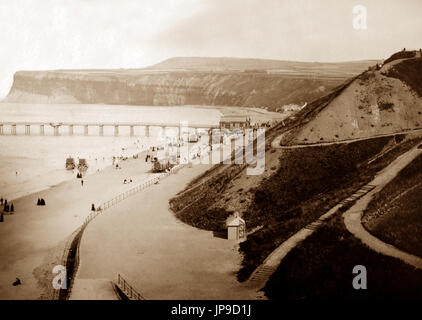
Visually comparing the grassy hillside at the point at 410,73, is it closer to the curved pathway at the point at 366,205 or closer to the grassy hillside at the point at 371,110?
the grassy hillside at the point at 371,110

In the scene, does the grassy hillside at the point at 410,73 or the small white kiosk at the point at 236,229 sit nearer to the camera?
the small white kiosk at the point at 236,229

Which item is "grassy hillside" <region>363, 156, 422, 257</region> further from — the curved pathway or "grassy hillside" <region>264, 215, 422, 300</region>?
"grassy hillside" <region>264, 215, 422, 300</region>

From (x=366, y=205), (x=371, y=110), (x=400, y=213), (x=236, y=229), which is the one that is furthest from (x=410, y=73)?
(x=400, y=213)

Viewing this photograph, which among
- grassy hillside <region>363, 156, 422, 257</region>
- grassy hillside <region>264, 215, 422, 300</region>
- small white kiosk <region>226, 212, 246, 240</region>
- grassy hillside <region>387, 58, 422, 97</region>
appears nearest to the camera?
grassy hillside <region>264, 215, 422, 300</region>

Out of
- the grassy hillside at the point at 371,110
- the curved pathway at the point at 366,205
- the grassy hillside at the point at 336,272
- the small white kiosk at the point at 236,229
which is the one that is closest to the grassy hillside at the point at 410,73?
the grassy hillside at the point at 371,110

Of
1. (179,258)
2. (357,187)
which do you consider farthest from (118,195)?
(357,187)

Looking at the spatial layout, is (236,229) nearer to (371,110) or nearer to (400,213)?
(400,213)

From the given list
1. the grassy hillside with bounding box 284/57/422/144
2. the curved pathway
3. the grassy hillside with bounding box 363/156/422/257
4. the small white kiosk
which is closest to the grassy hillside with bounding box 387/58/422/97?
the grassy hillside with bounding box 284/57/422/144
